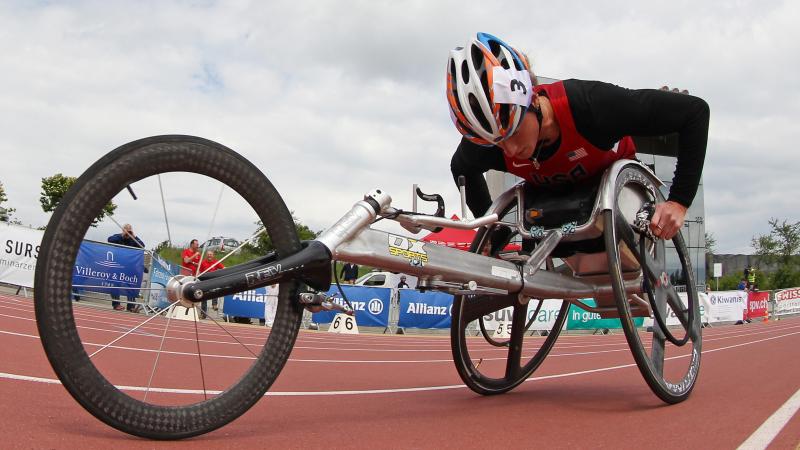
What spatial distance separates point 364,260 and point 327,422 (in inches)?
30.0

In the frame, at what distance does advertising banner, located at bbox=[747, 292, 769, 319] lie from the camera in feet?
88.0

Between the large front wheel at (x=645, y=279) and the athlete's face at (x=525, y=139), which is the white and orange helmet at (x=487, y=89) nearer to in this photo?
the athlete's face at (x=525, y=139)

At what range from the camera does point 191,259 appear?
2.76 m

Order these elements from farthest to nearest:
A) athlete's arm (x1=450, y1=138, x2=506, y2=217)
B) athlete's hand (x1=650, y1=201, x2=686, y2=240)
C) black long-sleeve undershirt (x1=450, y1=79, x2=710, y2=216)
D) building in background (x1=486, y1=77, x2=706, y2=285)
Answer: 1. building in background (x1=486, y1=77, x2=706, y2=285)
2. athlete's arm (x1=450, y1=138, x2=506, y2=217)
3. athlete's hand (x1=650, y1=201, x2=686, y2=240)
4. black long-sleeve undershirt (x1=450, y1=79, x2=710, y2=216)

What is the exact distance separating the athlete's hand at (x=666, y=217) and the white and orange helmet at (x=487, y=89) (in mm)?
1082

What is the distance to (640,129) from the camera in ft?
11.4

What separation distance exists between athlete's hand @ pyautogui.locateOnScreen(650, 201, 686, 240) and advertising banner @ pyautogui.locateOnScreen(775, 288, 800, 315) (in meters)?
30.4

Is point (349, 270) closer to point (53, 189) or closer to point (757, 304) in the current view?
point (757, 304)

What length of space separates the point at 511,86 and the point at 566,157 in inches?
26.8

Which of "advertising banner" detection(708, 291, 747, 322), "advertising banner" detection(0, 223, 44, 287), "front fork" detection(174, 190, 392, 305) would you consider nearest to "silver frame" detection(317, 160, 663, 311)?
"front fork" detection(174, 190, 392, 305)

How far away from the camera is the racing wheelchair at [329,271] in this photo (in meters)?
2.08

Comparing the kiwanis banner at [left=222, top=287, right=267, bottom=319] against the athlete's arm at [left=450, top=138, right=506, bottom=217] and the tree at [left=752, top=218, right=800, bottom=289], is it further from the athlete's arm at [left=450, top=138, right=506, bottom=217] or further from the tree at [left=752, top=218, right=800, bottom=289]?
the tree at [left=752, top=218, right=800, bottom=289]

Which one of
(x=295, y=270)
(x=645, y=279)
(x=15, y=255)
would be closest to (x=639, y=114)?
(x=645, y=279)

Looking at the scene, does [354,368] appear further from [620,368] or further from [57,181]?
[57,181]
